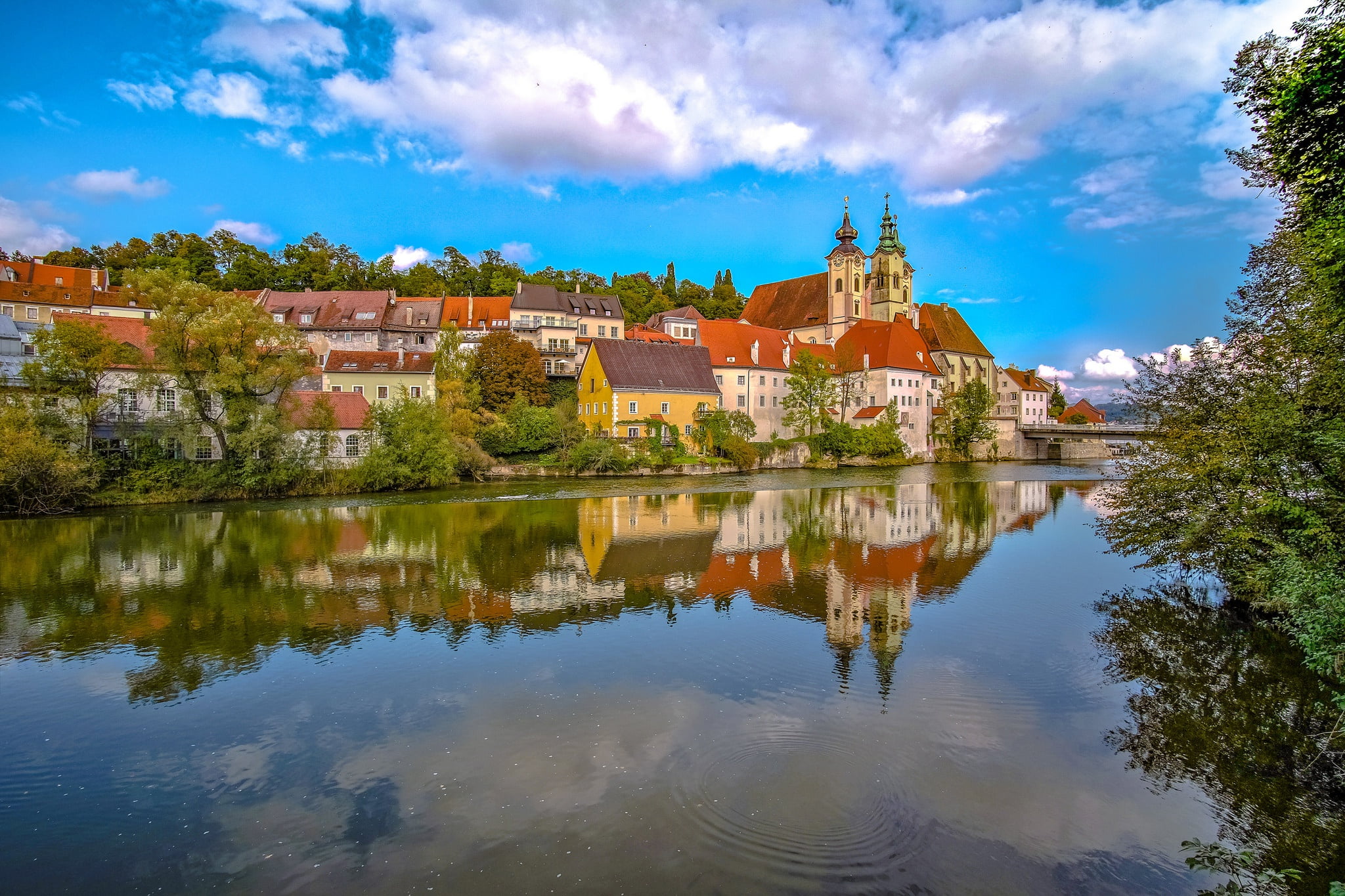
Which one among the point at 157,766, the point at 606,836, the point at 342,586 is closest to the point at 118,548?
the point at 342,586

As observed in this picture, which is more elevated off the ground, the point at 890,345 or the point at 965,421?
the point at 890,345

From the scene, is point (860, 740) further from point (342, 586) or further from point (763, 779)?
point (342, 586)

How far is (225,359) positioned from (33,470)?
7.60 meters

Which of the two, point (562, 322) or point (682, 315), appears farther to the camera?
point (682, 315)

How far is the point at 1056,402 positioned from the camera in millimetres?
100000

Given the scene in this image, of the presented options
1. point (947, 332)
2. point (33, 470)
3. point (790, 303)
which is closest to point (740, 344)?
point (790, 303)

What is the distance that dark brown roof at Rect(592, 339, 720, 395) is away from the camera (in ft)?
163

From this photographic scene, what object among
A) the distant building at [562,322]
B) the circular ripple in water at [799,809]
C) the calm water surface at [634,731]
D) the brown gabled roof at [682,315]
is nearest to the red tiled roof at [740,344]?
the brown gabled roof at [682,315]

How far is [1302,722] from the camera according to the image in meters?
8.62

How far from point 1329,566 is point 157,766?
14.1 meters

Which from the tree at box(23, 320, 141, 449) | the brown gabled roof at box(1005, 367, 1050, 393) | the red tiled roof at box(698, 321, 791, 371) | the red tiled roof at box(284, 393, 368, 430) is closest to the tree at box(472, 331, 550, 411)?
the red tiled roof at box(284, 393, 368, 430)

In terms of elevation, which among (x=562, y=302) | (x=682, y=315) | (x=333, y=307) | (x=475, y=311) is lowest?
(x=333, y=307)

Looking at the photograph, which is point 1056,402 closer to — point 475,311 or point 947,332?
point 947,332

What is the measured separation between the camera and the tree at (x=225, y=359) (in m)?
29.7
